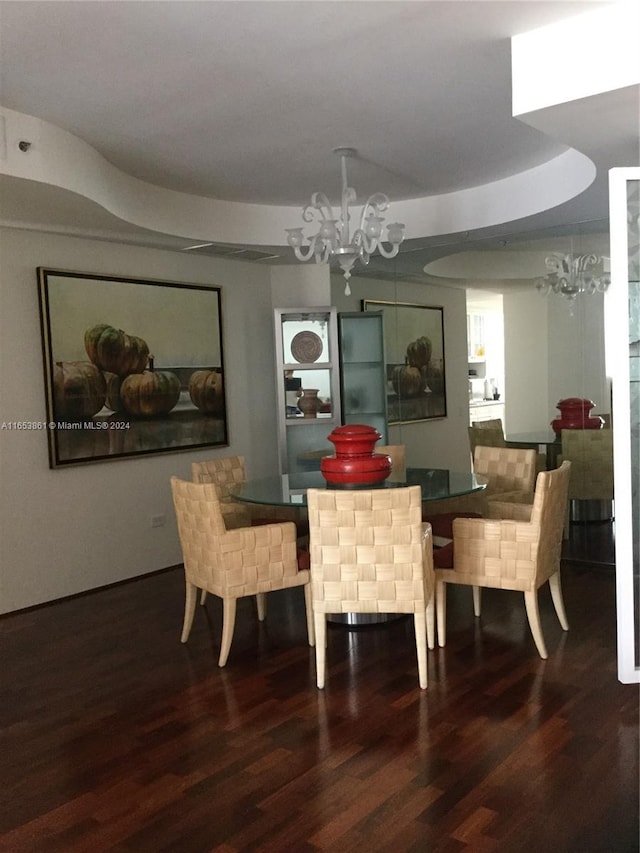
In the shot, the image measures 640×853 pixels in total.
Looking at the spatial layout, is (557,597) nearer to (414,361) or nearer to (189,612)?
(189,612)

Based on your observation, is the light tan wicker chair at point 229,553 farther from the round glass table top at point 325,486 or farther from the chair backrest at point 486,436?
the chair backrest at point 486,436

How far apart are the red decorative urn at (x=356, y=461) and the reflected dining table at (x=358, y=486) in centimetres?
4

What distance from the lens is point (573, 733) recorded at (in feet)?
9.31

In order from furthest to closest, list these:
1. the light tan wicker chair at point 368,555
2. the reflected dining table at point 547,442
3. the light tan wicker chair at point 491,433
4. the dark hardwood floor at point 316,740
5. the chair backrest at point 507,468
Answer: the light tan wicker chair at point 491,433 < the reflected dining table at point 547,442 < the chair backrest at point 507,468 < the light tan wicker chair at point 368,555 < the dark hardwood floor at point 316,740

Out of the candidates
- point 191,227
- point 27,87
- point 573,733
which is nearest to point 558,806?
point 573,733

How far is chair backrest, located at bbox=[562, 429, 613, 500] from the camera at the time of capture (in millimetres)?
5051

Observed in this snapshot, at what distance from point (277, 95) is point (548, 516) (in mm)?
2330

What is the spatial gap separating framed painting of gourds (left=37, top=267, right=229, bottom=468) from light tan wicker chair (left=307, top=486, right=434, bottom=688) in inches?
91.5

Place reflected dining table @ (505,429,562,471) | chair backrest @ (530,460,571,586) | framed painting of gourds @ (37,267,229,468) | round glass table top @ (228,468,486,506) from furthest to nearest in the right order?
reflected dining table @ (505,429,562,471) < framed painting of gourds @ (37,267,229,468) < round glass table top @ (228,468,486,506) < chair backrest @ (530,460,571,586)

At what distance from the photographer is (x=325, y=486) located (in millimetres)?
4047

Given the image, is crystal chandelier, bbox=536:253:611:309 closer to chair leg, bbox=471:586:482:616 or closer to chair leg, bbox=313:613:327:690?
chair leg, bbox=471:586:482:616

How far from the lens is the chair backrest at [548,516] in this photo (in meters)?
3.51

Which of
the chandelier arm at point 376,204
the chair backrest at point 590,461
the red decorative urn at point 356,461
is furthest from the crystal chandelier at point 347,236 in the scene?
the chair backrest at point 590,461

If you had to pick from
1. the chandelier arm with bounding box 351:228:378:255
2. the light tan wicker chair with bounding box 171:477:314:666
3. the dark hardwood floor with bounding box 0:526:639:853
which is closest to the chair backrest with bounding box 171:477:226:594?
the light tan wicker chair with bounding box 171:477:314:666
